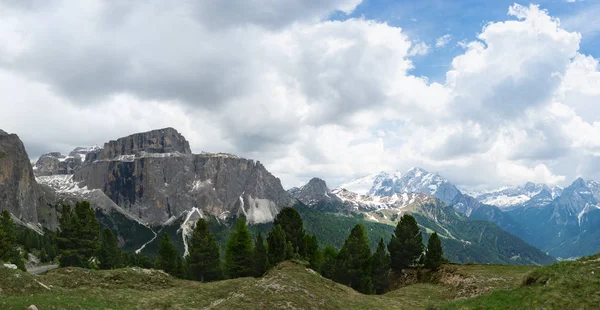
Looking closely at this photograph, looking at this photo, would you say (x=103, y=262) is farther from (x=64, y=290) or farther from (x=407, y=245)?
(x=407, y=245)

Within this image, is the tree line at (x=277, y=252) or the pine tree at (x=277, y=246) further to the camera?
the pine tree at (x=277, y=246)

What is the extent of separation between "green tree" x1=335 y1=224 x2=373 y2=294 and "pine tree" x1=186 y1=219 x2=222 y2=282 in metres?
30.2

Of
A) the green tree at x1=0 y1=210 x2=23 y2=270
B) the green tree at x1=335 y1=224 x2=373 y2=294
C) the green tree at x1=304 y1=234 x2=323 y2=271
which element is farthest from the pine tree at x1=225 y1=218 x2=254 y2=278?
the green tree at x1=0 y1=210 x2=23 y2=270

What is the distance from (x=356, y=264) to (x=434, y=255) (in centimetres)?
1650

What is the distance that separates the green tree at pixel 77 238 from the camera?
271 feet

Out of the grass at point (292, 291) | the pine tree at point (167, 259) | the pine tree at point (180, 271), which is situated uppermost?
the grass at point (292, 291)

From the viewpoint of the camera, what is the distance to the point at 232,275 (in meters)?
77.8

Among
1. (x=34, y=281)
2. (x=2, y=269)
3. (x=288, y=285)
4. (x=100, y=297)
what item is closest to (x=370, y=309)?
(x=288, y=285)

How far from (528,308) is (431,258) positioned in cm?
4490

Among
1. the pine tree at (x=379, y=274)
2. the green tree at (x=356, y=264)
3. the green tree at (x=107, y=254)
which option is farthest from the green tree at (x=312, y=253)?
the green tree at (x=107, y=254)

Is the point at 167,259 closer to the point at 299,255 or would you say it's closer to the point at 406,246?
the point at 299,255

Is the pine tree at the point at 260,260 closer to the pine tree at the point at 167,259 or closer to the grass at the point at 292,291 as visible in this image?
Answer: the grass at the point at 292,291

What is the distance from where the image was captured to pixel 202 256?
3219 inches

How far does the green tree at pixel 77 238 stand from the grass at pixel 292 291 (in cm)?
3747
